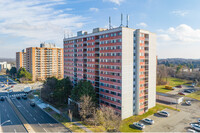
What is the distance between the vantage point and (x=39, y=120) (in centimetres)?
4925

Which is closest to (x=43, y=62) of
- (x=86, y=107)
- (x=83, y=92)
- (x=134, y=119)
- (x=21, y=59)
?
(x=21, y=59)

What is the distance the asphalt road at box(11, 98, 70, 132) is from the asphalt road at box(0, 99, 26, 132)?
118 inches

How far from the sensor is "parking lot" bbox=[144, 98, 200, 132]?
42.0m

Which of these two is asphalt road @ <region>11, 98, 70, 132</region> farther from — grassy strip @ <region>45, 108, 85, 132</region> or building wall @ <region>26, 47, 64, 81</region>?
building wall @ <region>26, 47, 64, 81</region>

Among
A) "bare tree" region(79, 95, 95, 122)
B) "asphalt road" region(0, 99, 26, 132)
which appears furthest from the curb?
"bare tree" region(79, 95, 95, 122)

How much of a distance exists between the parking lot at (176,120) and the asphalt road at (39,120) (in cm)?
2740

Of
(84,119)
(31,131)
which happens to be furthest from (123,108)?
(31,131)

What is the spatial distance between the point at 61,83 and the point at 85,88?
1799cm

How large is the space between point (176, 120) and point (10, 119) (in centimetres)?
5704

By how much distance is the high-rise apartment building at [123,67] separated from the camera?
4897cm

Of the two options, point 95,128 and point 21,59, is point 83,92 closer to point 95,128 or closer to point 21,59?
point 95,128

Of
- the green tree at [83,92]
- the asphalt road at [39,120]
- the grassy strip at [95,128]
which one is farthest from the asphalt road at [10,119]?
the grassy strip at [95,128]

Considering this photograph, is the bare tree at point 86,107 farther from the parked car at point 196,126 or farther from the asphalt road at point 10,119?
the parked car at point 196,126

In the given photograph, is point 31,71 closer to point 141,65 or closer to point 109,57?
point 109,57
